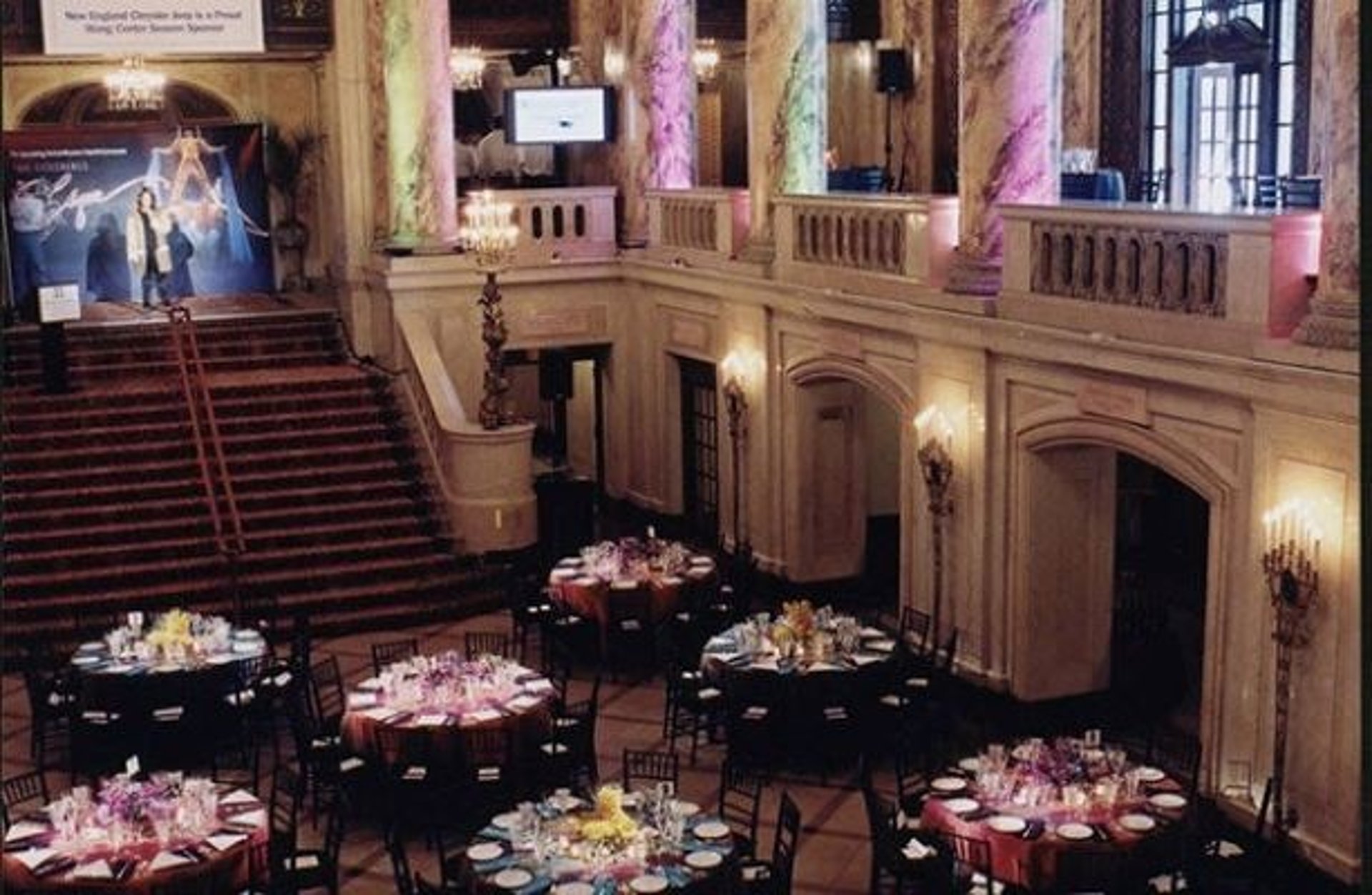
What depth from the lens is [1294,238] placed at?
9641 mm

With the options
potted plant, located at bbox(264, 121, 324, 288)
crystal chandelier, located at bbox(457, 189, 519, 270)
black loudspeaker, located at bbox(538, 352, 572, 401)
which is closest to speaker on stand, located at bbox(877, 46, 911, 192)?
black loudspeaker, located at bbox(538, 352, 572, 401)

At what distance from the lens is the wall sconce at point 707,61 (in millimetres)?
24766

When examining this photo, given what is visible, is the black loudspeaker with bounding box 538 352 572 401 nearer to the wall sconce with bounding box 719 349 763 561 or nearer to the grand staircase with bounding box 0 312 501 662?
the grand staircase with bounding box 0 312 501 662

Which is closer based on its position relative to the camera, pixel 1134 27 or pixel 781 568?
pixel 781 568

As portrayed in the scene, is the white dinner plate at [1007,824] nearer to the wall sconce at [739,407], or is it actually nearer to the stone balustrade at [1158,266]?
the stone balustrade at [1158,266]

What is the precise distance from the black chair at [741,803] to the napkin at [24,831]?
12.4ft

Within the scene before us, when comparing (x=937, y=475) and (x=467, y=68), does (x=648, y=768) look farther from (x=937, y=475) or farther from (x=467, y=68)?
(x=467, y=68)

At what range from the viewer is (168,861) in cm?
890

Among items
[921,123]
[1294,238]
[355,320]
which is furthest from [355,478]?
[1294,238]

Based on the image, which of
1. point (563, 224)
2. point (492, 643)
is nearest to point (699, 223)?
point (563, 224)

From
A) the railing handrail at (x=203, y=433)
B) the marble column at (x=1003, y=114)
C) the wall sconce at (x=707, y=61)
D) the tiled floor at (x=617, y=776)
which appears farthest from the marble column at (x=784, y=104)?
the wall sconce at (x=707, y=61)

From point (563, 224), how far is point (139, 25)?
5.71 m

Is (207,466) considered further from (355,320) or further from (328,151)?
(328,151)

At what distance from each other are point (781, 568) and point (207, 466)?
19.3 feet
